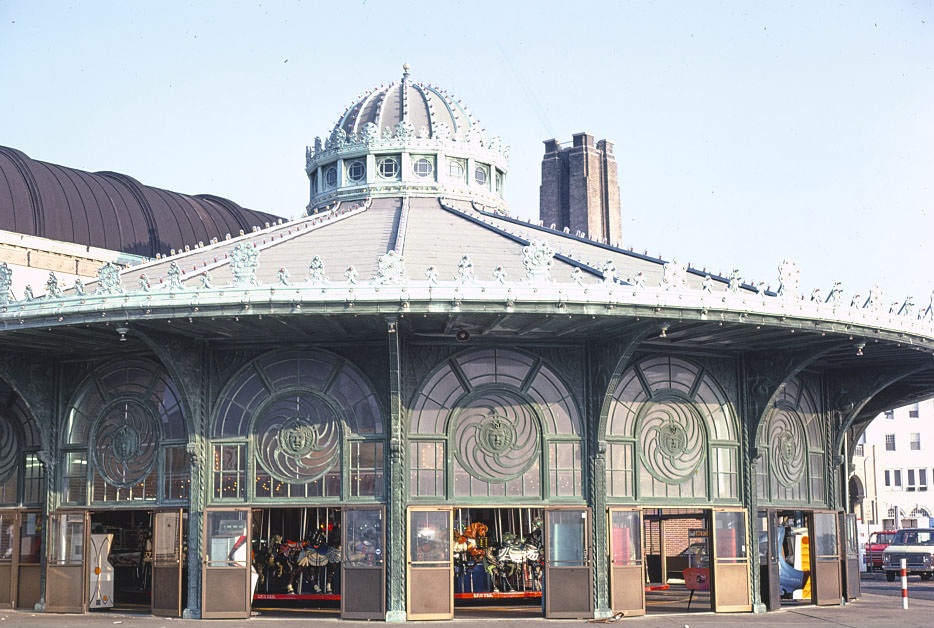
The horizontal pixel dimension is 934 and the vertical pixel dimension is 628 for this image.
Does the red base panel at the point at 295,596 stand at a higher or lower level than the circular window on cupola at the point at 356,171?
lower

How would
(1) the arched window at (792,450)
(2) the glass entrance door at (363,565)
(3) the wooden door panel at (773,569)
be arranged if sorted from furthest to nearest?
(1) the arched window at (792,450), (3) the wooden door panel at (773,569), (2) the glass entrance door at (363,565)

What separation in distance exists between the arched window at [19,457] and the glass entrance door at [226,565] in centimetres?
664

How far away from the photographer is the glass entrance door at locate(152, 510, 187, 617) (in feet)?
101

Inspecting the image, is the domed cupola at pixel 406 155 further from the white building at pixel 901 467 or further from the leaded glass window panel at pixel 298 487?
the white building at pixel 901 467

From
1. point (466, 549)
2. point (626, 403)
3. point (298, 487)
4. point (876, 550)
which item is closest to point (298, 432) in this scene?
point (298, 487)

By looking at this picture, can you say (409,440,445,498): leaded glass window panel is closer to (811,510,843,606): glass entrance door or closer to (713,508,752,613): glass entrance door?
(713,508,752,613): glass entrance door

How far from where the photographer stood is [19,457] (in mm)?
35125

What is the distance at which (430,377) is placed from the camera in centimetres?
3117

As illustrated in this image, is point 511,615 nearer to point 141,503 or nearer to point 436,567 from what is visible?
point 436,567

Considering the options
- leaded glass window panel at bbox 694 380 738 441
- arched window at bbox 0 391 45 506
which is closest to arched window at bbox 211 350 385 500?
arched window at bbox 0 391 45 506

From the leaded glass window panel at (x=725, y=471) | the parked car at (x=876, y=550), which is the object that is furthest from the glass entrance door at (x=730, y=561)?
the parked car at (x=876, y=550)

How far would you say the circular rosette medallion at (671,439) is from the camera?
107 ft

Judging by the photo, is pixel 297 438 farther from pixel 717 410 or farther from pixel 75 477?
pixel 717 410

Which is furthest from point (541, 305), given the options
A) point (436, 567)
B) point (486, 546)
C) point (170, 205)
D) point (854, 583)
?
point (170, 205)
